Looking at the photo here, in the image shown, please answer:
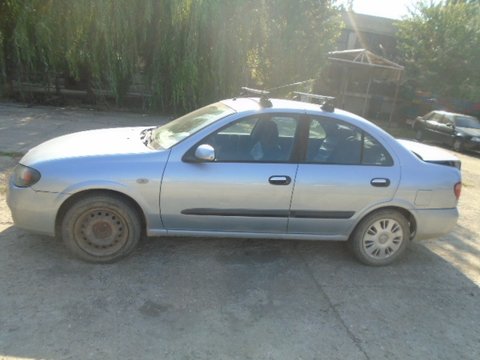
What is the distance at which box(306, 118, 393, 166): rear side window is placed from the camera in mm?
4035

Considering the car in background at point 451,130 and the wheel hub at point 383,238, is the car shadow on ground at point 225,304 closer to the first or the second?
the wheel hub at point 383,238

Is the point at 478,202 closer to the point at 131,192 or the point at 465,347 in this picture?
the point at 465,347

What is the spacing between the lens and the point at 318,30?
16.7 meters

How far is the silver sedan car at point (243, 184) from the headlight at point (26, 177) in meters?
0.01

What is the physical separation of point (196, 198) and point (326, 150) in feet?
4.49

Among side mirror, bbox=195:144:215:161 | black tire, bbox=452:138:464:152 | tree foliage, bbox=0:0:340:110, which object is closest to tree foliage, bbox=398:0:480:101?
black tire, bbox=452:138:464:152

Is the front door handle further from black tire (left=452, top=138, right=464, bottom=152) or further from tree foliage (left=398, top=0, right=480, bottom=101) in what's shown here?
tree foliage (left=398, top=0, right=480, bottom=101)

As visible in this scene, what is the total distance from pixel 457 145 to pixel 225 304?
611 inches

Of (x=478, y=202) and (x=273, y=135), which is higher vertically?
(x=273, y=135)

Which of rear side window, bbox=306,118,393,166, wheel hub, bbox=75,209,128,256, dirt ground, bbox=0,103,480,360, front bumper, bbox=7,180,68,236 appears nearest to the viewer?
dirt ground, bbox=0,103,480,360

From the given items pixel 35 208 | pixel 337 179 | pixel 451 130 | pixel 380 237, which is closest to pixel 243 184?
pixel 337 179

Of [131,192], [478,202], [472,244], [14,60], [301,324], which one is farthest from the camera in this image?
[14,60]

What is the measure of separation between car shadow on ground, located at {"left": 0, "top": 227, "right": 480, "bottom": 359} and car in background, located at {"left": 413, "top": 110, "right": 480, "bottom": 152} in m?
13.1

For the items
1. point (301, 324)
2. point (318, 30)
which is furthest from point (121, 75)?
point (301, 324)
